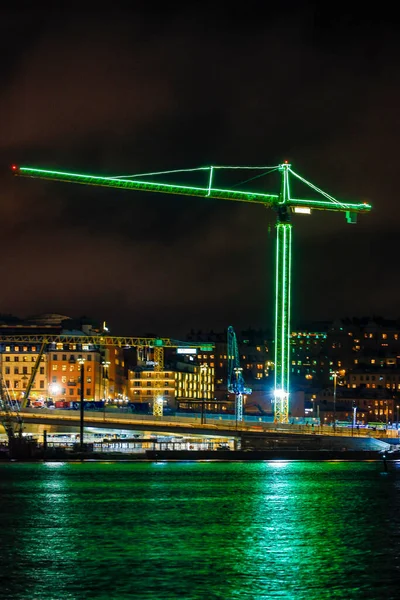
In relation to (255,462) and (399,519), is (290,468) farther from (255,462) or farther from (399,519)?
(399,519)

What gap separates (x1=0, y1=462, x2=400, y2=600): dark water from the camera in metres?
39.2

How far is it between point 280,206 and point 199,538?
96.5m

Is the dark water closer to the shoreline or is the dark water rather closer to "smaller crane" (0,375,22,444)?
the shoreline

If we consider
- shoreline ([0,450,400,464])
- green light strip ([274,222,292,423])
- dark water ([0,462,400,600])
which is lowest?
dark water ([0,462,400,600])

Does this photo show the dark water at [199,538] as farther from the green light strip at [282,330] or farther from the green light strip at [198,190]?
the green light strip at [198,190]

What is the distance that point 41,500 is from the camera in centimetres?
7088

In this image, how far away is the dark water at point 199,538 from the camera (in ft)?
129

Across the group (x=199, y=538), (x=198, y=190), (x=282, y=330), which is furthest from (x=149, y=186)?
(x=199, y=538)

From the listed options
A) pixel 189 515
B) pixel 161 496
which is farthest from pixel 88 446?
pixel 189 515

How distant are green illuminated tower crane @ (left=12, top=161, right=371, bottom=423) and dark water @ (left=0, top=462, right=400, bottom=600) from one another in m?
43.5

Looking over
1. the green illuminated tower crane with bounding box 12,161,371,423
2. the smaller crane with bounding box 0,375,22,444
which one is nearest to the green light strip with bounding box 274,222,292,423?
the green illuminated tower crane with bounding box 12,161,371,423

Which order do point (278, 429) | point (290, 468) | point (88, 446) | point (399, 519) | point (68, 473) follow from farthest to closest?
point (278, 429), point (88, 446), point (290, 468), point (68, 473), point (399, 519)

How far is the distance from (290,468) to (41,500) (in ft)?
147

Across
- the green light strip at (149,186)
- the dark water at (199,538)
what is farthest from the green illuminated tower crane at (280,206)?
the dark water at (199,538)
